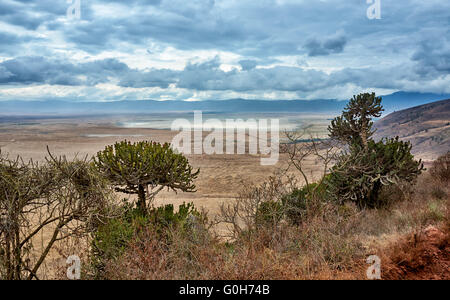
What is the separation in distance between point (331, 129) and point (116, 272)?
14716 mm

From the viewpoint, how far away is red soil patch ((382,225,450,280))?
651 cm

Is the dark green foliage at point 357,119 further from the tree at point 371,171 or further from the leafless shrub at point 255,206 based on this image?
the leafless shrub at point 255,206

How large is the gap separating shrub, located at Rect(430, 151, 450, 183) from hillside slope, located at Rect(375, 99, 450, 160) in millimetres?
49848

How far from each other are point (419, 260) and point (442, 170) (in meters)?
14.8

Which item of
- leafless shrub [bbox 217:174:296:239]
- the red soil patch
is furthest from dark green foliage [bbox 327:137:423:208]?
the red soil patch

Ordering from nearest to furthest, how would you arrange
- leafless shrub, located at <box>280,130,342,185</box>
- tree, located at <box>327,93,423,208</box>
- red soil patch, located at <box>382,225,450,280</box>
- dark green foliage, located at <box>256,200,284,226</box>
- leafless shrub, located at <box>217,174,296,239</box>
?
red soil patch, located at <box>382,225,450,280</box> < leafless shrub, located at <box>217,174,296,239</box> < dark green foliage, located at <box>256,200,284,226</box> < leafless shrub, located at <box>280,130,342,185</box> < tree, located at <box>327,93,423,208</box>

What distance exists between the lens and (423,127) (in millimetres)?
93375

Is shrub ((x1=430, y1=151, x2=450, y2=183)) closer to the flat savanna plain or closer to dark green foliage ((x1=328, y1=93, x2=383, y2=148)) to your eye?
dark green foliage ((x1=328, y1=93, x2=383, y2=148))

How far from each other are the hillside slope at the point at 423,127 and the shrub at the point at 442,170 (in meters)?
49.8

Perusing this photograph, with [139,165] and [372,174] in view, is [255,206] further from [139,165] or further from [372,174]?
[372,174]

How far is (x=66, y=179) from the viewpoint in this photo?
8.34 meters

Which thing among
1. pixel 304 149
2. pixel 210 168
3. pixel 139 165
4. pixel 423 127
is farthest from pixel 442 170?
pixel 423 127
